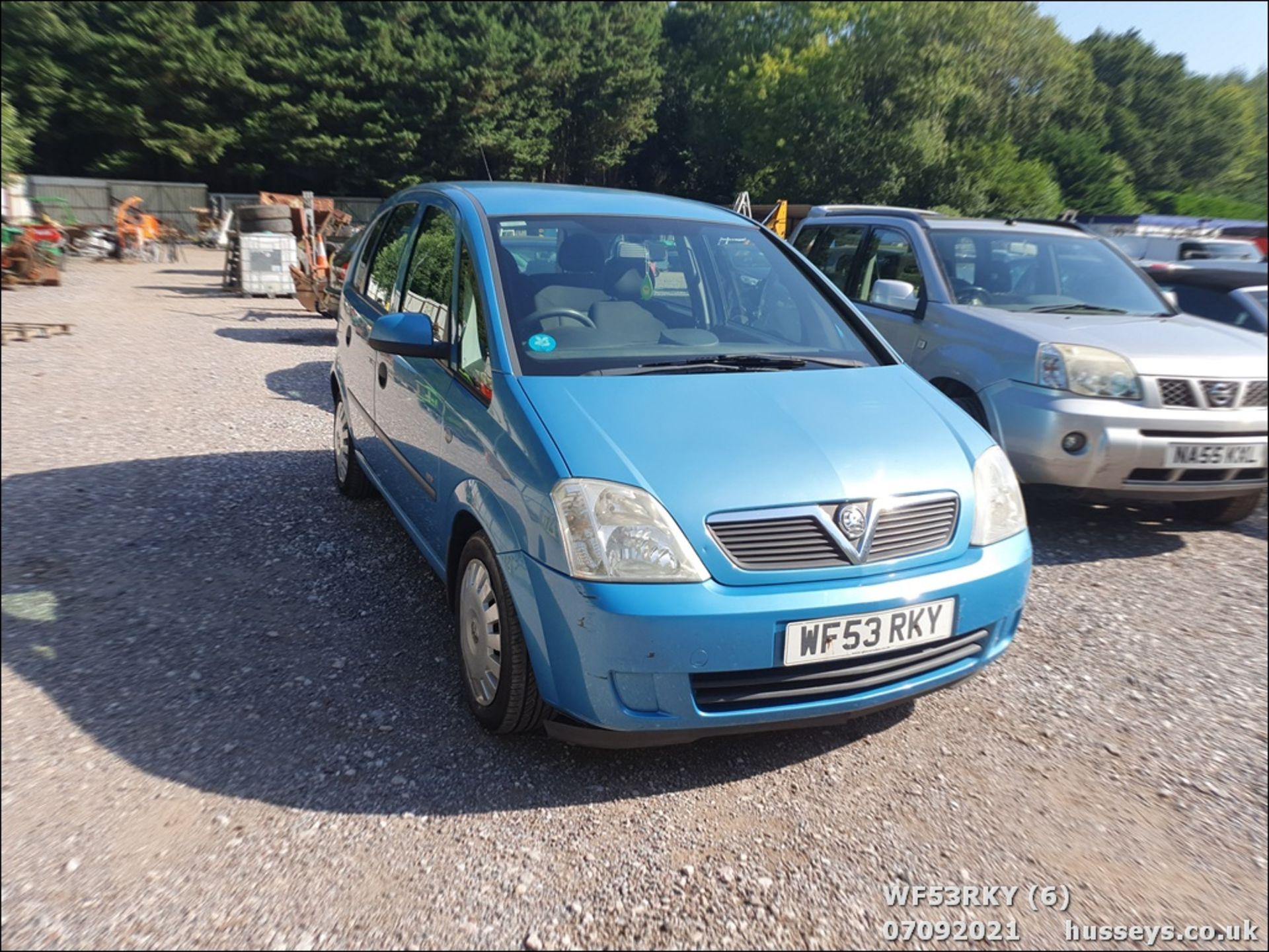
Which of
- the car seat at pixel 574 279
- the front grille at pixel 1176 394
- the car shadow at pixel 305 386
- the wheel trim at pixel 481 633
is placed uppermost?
the car seat at pixel 574 279

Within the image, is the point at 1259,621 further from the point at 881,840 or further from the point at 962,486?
the point at 881,840

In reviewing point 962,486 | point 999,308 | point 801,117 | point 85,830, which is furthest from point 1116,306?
point 801,117

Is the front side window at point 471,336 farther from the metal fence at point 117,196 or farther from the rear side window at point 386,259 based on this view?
the metal fence at point 117,196

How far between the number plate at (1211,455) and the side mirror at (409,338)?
3.53 m

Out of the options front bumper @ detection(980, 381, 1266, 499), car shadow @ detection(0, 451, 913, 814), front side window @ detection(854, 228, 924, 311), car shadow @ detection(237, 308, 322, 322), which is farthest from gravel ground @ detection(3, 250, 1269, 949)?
car shadow @ detection(237, 308, 322, 322)

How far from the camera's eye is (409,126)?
39.4 meters

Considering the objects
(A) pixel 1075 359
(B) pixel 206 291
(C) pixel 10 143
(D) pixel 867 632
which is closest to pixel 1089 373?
(A) pixel 1075 359

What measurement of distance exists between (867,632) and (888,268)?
4.29 m

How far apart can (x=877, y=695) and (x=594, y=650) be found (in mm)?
825

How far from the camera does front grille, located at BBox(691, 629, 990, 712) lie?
8.29ft

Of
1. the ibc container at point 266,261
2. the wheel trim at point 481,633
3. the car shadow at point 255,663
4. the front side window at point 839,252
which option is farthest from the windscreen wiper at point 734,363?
the ibc container at point 266,261

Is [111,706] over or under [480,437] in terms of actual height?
under

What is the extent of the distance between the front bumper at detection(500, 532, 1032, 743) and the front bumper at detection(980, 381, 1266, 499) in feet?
7.72

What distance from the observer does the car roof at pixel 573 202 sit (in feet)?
12.3
